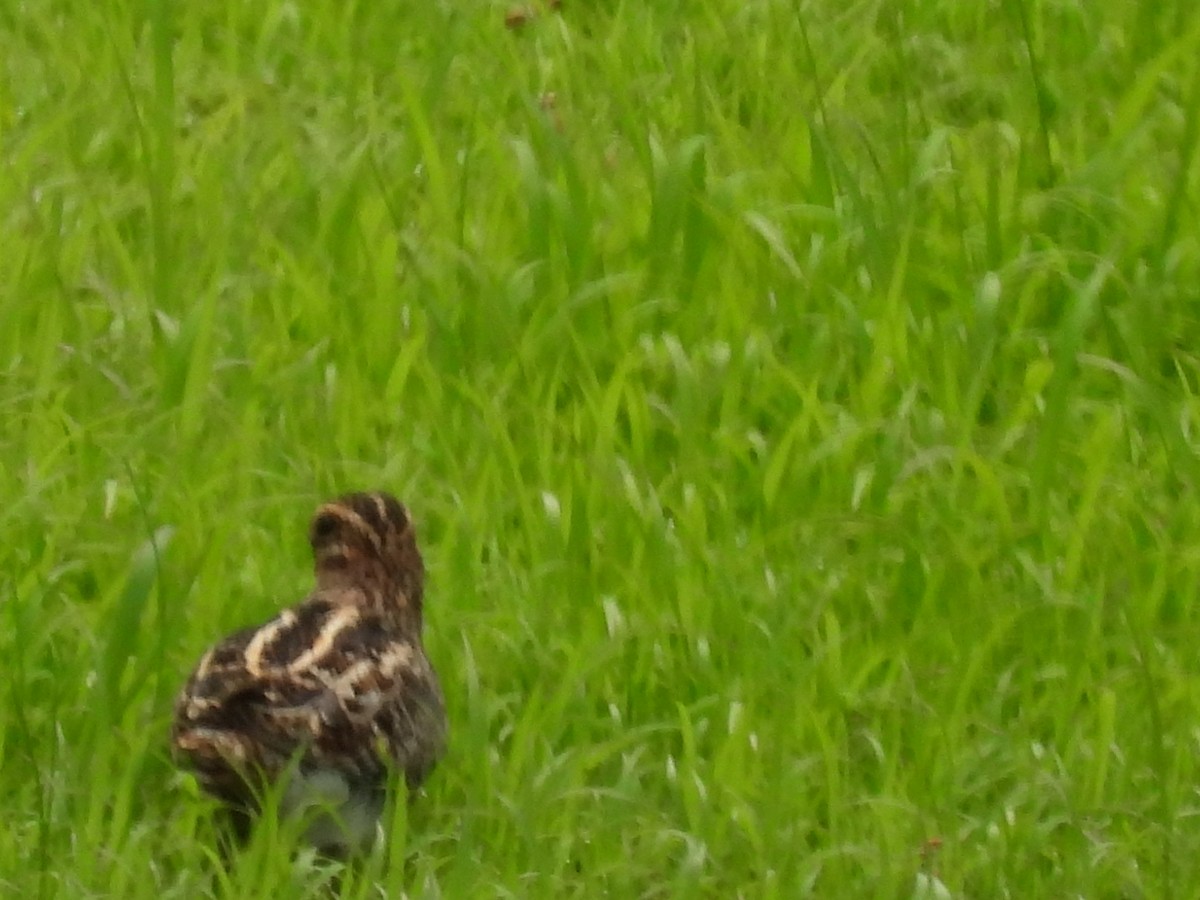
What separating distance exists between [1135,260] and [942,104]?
99 cm

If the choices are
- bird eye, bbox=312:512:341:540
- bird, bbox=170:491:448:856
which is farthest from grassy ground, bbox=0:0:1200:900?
bird eye, bbox=312:512:341:540

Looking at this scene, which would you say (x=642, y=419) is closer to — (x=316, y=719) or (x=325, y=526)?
(x=325, y=526)

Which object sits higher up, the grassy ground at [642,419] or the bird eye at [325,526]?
the bird eye at [325,526]

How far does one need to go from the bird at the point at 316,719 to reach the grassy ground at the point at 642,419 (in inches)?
3.8

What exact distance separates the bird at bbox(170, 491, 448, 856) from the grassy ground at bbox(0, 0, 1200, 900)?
0.32 ft

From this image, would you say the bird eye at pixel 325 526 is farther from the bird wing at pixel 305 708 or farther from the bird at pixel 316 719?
the bird wing at pixel 305 708

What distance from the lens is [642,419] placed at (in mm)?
5918

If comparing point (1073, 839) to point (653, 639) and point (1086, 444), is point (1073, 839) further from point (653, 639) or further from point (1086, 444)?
point (1086, 444)

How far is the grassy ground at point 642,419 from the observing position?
4883 millimetres

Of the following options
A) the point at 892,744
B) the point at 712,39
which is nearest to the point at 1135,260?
the point at 712,39

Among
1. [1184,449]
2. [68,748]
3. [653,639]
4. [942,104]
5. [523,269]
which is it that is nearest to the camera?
[68,748]

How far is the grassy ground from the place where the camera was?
4883mm

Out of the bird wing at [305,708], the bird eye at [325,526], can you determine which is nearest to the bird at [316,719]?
the bird wing at [305,708]

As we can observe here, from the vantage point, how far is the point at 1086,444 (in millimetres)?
5930
